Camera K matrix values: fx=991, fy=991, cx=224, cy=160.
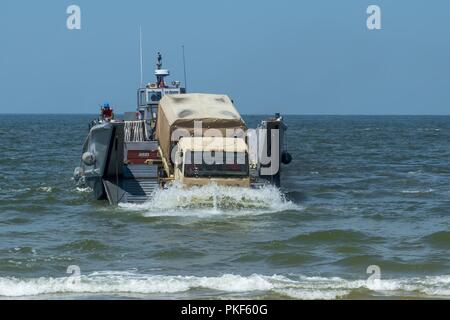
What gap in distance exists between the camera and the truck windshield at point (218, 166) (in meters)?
24.8

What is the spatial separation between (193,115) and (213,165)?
2530 mm

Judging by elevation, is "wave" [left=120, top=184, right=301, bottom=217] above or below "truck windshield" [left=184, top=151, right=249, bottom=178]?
below

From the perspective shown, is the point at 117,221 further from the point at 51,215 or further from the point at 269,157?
the point at 269,157

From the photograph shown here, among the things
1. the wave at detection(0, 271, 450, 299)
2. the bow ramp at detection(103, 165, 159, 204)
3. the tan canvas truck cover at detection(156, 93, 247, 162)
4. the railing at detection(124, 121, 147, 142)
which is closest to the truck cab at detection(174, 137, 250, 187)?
the bow ramp at detection(103, 165, 159, 204)

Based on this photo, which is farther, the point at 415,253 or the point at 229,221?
the point at 229,221

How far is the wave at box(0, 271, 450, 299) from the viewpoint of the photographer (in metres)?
15.2

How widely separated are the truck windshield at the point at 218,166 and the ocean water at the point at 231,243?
46 cm

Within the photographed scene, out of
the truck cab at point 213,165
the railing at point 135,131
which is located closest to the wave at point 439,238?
the truck cab at point 213,165

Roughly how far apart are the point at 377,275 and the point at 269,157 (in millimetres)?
10796

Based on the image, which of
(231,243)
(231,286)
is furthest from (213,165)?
(231,286)

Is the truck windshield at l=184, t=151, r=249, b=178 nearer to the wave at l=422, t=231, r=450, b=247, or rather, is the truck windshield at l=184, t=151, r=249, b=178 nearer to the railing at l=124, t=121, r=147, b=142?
the wave at l=422, t=231, r=450, b=247

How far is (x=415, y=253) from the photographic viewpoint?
1914 centimetres
